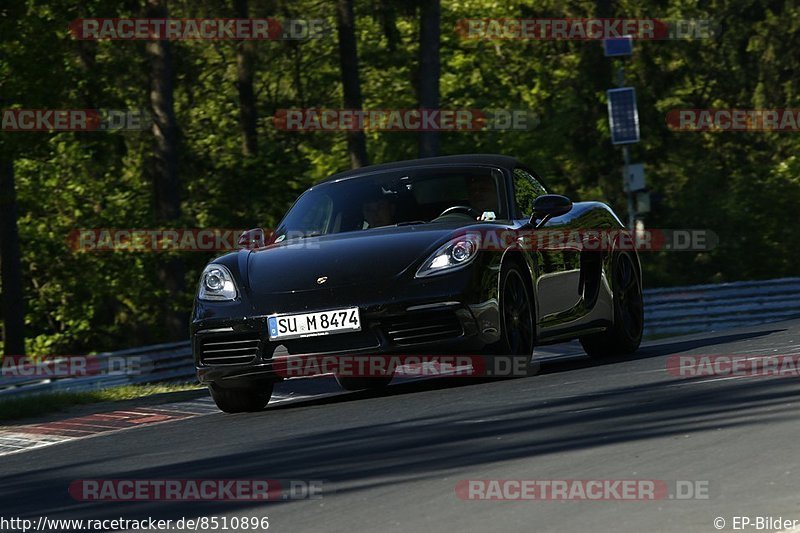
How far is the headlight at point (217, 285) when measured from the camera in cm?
1038

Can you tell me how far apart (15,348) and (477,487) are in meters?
24.0

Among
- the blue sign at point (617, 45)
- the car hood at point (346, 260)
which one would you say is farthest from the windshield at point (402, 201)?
the blue sign at point (617, 45)

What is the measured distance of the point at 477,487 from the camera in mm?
6496

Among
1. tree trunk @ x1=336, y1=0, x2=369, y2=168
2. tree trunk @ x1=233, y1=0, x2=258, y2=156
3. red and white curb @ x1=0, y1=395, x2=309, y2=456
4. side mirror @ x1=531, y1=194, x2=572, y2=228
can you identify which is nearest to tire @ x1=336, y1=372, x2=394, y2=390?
red and white curb @ x1=0, y1=395, x2=309, y2=456

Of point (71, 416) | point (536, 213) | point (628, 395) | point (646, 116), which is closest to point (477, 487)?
point (628, 395)

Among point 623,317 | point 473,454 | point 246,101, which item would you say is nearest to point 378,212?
point 623,317

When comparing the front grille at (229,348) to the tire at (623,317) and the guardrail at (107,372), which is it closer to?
the tire at (623,317)

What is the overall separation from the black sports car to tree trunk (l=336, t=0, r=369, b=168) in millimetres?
23048

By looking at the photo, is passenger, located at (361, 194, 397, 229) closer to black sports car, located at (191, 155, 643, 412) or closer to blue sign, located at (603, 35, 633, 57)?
black sports car, located at (191, 155, 643, 412)

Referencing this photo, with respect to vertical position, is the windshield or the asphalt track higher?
the windshield

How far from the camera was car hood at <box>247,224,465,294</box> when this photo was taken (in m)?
10.0

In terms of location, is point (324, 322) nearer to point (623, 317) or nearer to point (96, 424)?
point (96, 424)

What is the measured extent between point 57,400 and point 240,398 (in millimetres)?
2850

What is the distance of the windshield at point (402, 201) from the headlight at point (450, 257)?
89 cm
